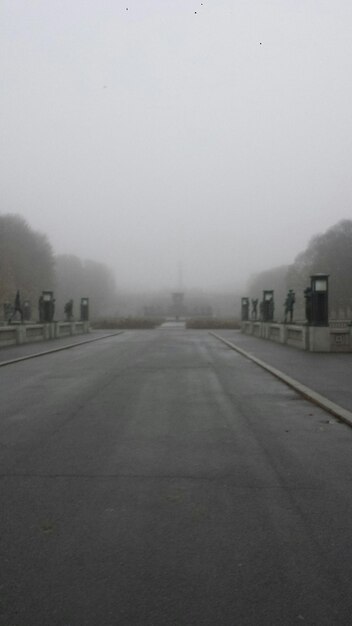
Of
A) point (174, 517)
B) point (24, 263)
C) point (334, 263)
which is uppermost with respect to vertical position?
point (24, 263)

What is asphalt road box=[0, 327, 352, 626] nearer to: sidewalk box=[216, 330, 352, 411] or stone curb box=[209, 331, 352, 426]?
stone curb box=[209, 331, 352, 426]

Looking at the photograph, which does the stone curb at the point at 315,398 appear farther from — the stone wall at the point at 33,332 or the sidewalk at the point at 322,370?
the stone wall at the point at 33,332

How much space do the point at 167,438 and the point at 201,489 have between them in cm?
209

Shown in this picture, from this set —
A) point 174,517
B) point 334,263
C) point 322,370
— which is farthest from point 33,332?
point 334,263

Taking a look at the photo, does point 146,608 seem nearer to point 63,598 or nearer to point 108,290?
point 63,598

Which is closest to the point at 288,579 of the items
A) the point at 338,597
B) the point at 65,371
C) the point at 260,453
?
the point at 338,597

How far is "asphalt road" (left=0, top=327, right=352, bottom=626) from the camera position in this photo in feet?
10.2

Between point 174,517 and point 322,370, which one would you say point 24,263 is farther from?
point 174,517

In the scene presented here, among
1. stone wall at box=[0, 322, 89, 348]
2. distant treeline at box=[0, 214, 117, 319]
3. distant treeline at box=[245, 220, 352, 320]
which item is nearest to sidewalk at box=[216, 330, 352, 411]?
stone wall at box=[0, 322, 89, 348]

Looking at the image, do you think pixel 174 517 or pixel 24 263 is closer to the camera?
pixel 174 517

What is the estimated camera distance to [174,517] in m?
4.34

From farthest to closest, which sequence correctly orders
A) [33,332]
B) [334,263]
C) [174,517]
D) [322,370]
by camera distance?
[334,263]
[33,332]
[322,370]
[174,517]

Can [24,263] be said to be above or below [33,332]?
above

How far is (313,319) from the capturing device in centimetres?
2267
